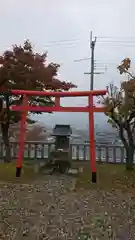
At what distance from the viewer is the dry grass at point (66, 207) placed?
3995 millimetres

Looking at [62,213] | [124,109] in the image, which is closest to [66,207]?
[62,213]

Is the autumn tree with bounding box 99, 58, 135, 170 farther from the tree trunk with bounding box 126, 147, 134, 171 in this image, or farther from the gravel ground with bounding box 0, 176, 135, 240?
the gravel ground with bounding box 0, 176, 135, 240

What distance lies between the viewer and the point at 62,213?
4.87 metres

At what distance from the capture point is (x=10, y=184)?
7020 millimetres

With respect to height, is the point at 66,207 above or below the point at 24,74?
below

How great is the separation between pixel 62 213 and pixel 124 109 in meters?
4.13

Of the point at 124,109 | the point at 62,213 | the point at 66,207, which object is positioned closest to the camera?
the point at 62,213

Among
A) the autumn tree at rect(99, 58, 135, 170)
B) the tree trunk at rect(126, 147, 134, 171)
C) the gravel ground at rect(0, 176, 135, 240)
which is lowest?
the gravel ground at rect(0, 176, 135, 240)

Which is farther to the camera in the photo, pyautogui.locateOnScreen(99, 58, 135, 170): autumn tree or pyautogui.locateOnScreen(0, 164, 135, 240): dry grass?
pyautogui.locateOnScreen(99, 58, 135, 170): autumn tree

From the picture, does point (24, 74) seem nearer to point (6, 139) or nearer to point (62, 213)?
point (6, 139)

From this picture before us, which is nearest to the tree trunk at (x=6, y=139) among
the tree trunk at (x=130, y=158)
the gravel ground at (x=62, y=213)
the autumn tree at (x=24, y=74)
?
the autumn tree at (x=24, y=74)

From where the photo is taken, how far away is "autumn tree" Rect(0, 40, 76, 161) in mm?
8828

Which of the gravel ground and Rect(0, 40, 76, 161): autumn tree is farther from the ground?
Rect(0, 40, 76, 161): autumn tree

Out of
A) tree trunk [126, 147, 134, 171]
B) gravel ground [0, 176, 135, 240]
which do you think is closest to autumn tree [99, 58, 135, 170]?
tree trunk [126, 147, 134, 171]
